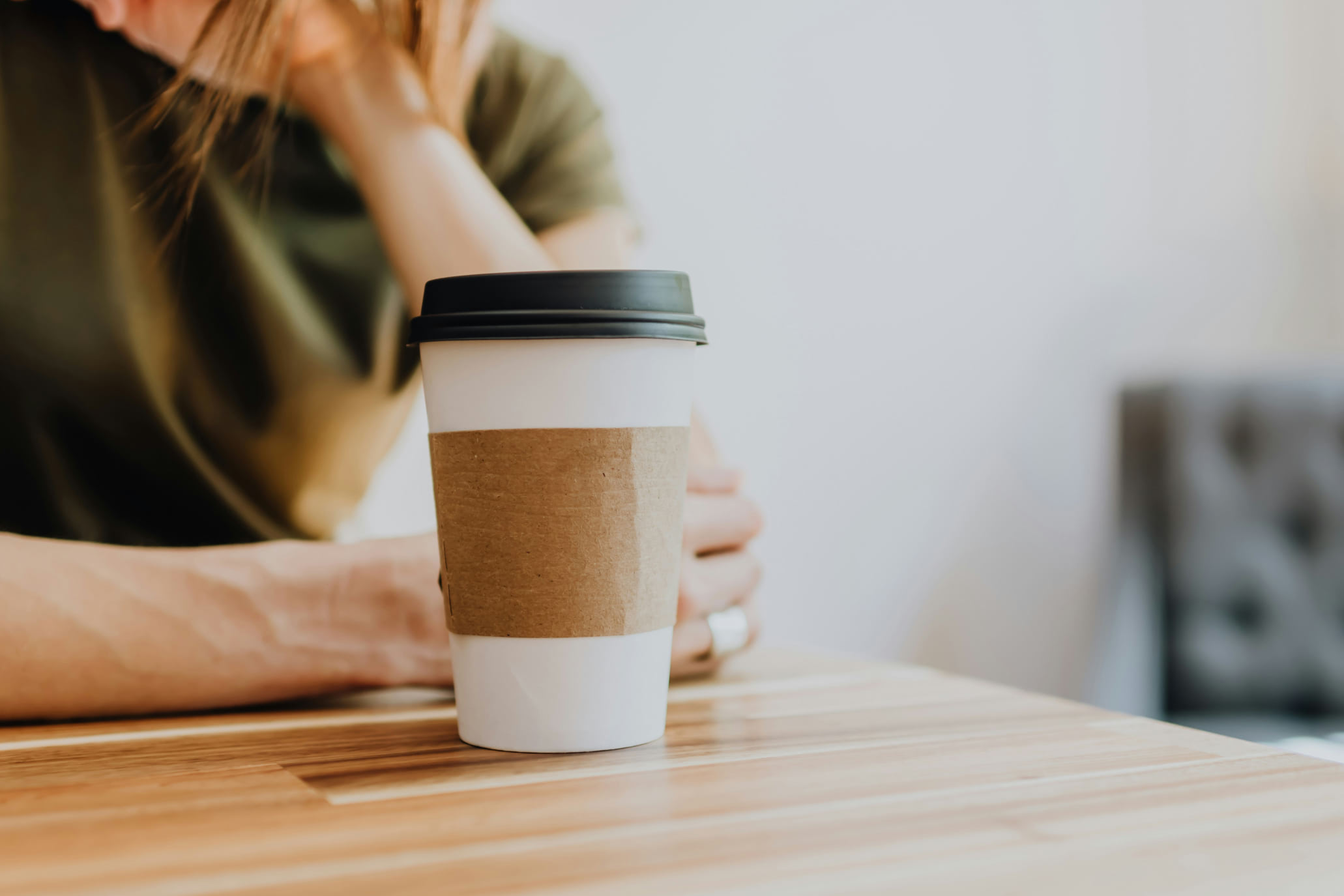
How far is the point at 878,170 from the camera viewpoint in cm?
145

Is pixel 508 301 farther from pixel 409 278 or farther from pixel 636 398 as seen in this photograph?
pixel 409 278

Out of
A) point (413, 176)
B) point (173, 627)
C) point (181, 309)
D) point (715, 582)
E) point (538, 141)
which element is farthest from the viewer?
point (538, 141)

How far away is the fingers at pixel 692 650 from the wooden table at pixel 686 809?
9cm

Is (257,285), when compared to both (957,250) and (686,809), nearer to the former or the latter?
(686,809)

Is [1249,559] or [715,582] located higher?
[715,582]

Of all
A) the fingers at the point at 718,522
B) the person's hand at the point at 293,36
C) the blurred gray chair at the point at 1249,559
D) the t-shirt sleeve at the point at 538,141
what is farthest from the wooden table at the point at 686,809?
the blurred gray chair at the point at 1249,559

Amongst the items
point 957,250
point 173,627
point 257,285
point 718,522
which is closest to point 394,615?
point 173,627

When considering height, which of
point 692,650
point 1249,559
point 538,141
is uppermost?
point 538,141

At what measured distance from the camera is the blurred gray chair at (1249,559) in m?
1.46

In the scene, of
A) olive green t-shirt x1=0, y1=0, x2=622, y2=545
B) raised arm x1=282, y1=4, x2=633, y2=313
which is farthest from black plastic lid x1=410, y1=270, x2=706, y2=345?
olive green t-shirt x1=0, y1=0, x2=622, y2=545

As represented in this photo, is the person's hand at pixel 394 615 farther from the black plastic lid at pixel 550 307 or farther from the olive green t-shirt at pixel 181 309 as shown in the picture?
the olive green t-shirt at pixel 181 309

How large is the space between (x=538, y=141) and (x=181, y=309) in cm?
39

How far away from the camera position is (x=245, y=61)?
705 millimetres

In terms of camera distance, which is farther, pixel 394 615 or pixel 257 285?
pixel 257 285
